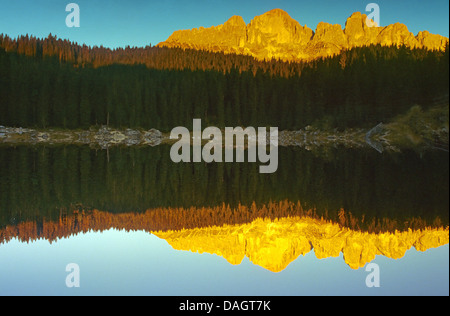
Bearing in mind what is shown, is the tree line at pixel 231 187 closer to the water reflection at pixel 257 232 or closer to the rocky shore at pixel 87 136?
the water reflection at pixel 257 232

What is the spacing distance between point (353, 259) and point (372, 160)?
17.6 m

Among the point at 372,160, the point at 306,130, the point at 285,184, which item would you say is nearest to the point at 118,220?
the point at 285,184

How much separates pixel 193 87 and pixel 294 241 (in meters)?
56.3

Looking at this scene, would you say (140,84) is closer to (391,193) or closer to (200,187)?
(200,187)

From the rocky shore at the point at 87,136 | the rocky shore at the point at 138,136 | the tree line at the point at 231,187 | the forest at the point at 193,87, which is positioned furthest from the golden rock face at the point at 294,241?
the forest at the point at 193,87

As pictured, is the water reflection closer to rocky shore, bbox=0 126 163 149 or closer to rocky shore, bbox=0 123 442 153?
rocky shore, bbox=0 123 442 153

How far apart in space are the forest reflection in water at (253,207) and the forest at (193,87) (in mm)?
32639

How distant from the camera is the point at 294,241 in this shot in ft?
48.8

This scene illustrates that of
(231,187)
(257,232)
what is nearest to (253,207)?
(257,232)

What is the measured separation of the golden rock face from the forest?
40.4m

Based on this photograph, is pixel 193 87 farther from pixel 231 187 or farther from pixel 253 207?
pixel 253 207

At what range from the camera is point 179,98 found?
68.4 metres

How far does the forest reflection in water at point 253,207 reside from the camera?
13156mm

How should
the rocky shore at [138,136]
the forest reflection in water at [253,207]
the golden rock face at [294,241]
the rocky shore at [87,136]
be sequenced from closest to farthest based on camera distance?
the golden rock face at [294,241]
the forest reflection in water at [253,207]
the rocky shore at [138,136]
the rocky shore at [87,136]
